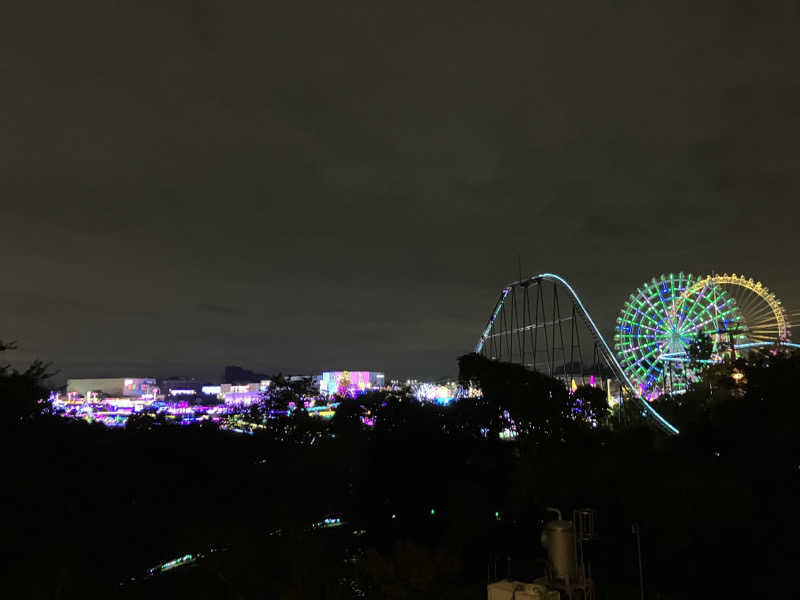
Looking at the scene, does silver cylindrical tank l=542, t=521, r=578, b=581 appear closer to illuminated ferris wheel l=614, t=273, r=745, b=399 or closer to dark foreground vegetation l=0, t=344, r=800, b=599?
dark foreground vegetation l=0, t=344, r=800, b=599

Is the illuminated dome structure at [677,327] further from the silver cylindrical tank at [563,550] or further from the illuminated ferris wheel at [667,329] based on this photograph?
the silver cylindrical tank at [563,550]

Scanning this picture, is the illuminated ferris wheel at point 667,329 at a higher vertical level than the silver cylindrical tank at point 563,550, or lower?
higher

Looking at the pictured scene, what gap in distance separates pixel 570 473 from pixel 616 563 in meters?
2.20

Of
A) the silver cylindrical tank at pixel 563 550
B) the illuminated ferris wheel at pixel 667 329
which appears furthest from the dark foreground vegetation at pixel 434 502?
the illuminated ferris wheel at pixel 667 329

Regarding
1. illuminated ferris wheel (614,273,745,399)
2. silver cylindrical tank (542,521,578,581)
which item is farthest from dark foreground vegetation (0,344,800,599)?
illuminated ferris wheel (614,273,745,399)

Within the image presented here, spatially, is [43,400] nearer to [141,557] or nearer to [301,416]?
[141,557]

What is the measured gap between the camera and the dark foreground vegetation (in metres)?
11.4

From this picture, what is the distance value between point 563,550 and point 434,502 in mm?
11894

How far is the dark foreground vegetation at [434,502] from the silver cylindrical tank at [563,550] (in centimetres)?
326

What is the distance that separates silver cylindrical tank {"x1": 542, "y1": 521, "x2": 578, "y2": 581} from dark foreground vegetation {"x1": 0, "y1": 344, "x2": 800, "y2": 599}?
3262 millimetres

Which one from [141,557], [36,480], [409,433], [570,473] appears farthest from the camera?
[409,433]

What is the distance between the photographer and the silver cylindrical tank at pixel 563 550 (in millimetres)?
7004

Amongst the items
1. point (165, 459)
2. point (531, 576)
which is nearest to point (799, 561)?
point (531, 576)

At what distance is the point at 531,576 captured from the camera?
548 inches
